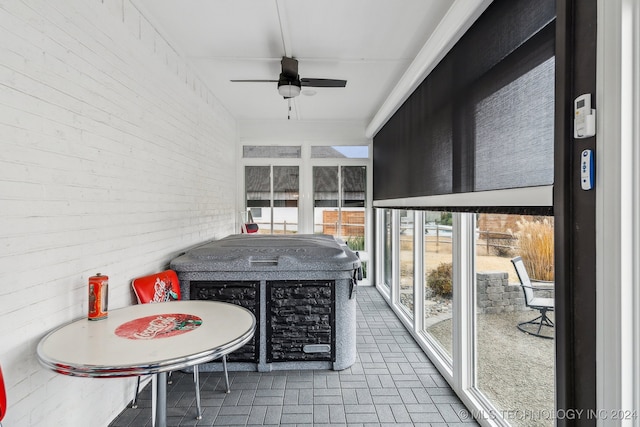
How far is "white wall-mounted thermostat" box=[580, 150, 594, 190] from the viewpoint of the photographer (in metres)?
1.12

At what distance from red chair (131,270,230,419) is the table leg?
554 mm

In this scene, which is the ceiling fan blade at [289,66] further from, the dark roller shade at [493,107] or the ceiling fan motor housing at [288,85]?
the dark roller shade at [493,107]

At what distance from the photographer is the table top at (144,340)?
1353 mm

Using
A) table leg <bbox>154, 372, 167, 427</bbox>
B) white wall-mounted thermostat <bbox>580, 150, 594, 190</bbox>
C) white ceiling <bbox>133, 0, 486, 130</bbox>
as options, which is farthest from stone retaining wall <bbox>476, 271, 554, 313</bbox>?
table leg <bbox>154, 372, 167, 427</bbox>

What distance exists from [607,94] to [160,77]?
3.08 m

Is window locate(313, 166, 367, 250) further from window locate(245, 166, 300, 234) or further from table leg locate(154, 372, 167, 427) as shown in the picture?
table leg locate(154, 372, 167, 427)

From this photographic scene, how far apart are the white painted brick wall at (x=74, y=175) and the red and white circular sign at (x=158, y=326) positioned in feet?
1.32

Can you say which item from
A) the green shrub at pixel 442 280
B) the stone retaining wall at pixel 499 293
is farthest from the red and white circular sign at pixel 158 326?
the green shrub at pixel 442 280

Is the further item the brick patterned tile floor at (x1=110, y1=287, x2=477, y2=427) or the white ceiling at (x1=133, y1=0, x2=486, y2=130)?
the white ceiling at (x1=133, y1=0, x2=486, y2=130)

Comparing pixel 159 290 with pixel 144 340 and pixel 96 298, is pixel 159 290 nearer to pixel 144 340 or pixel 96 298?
pixel 96 298

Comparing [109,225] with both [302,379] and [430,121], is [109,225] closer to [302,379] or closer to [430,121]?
[302,379]

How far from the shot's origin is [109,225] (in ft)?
7.32

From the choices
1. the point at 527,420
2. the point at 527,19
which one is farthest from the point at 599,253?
the point at 527,420

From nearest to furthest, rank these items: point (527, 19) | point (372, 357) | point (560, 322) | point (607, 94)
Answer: point (607, 94) < point (560, 322) < point (527, 19) < point (372, 357)
